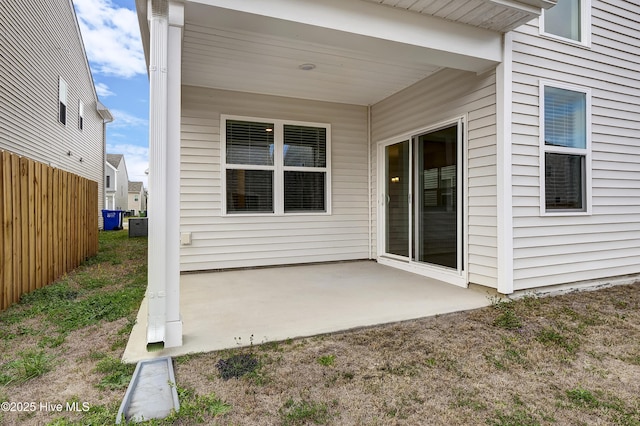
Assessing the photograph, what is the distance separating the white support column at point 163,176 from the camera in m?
2.30

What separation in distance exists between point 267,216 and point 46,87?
695 cm

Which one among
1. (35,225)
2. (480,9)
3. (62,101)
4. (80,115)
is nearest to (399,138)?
(480,9)

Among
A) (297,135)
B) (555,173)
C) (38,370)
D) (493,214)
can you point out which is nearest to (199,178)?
(297,135)

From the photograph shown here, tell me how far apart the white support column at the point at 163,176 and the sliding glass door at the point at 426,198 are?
3161mm

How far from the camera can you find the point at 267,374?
2.01m

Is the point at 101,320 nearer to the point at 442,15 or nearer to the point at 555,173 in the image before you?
the point at 442,15

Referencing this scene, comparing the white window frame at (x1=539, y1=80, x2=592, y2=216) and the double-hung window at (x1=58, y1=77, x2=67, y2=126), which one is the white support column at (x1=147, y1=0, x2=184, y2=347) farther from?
the double-hung window at (x1=58, y1=77, x2=67, y2=126)

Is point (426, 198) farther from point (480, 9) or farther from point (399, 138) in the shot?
point (480, 9)

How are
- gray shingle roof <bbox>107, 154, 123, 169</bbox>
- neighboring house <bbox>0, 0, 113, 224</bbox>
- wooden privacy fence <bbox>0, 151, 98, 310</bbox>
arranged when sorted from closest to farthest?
wooden privacy fence <bbox>0, 151, 98, 310</bbox>, neighboring house <bbox>0, 0, 113, 224</bbox>, gray shingle roof <bbox>107, 154, 123, 169</bbox>

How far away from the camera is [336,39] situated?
9.66 feet

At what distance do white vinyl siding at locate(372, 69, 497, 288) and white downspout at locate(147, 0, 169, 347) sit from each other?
318cm

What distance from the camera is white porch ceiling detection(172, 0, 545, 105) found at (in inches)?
105

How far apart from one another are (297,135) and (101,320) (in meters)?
3.69

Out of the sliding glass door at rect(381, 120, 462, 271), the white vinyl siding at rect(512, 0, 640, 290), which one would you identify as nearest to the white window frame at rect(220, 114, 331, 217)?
the sliding glass door at rect(381, 120, 462, 271)
